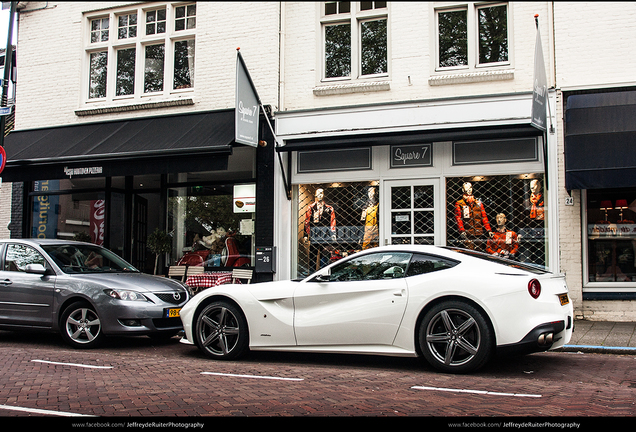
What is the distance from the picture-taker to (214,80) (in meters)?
13.5

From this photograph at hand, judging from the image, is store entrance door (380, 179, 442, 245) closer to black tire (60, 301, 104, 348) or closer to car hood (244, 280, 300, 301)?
car hood (244, 280, 300, 301)

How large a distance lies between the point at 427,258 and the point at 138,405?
3455 millimetres

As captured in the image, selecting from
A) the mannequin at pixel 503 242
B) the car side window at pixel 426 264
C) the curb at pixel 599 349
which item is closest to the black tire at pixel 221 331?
the car side window at pixel 426 264

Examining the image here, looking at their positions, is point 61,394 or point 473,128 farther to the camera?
point 473,128

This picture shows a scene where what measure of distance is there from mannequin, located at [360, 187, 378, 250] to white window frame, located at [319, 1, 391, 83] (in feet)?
8.15

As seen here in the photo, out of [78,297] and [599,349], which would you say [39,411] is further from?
[599,349]

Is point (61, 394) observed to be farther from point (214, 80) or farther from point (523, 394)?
point (214, 80)

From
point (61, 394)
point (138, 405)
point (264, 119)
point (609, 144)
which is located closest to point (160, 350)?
point (61, 394)

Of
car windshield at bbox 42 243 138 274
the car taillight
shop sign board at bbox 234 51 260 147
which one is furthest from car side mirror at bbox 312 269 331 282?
shop sign board at bbox 234 51 260 147

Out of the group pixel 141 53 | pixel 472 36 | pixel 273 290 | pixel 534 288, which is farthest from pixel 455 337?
pixel 141 53

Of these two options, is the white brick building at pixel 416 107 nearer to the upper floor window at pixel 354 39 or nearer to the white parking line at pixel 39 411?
the upper floor window at pixel 354 39

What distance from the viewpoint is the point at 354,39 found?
41.5ft

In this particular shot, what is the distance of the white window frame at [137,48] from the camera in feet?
46.5

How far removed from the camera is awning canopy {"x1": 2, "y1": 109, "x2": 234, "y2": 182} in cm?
1227
